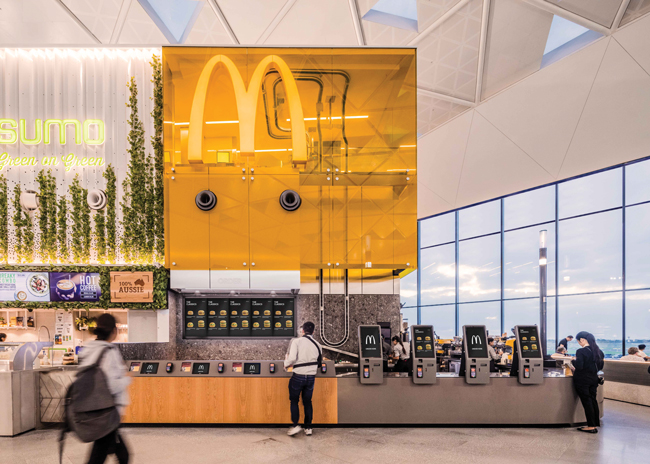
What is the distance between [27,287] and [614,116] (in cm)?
1275

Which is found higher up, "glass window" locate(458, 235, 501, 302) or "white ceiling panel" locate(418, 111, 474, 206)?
"white ceiling panel" locate(418, 111, 474, 206)

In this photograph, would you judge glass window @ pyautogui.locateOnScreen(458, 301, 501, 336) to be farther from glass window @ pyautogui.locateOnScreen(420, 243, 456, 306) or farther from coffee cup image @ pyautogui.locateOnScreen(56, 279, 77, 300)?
coffee cup image @ pyautogui.locateOnScreen(56, 279, 77, 300)

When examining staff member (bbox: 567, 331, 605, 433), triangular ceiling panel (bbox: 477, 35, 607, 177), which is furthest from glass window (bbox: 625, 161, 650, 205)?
staff member (bbox: 567, 331, 605, 433)

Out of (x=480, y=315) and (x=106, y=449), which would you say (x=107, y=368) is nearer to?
(x=106, y=449)

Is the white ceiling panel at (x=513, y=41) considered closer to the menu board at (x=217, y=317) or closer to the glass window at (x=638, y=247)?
the menu board at (x=217, y=317)

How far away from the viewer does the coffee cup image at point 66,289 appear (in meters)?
6.65

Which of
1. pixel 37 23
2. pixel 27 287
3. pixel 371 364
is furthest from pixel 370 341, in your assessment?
pixel 37 23

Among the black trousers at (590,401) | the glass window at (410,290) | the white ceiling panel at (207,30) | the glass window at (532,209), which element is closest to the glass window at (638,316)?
the glass window at (532,209)

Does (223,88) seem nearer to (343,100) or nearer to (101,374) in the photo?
(343,100)

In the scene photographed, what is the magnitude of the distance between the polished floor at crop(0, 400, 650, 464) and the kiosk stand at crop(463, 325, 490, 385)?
73 centimetres

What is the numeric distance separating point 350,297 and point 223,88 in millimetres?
4432

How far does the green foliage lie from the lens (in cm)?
663

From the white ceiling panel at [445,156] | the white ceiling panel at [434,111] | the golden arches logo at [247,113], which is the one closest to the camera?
the golden arches logo at [247,113]

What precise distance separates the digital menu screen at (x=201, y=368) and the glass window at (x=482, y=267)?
29.6m
